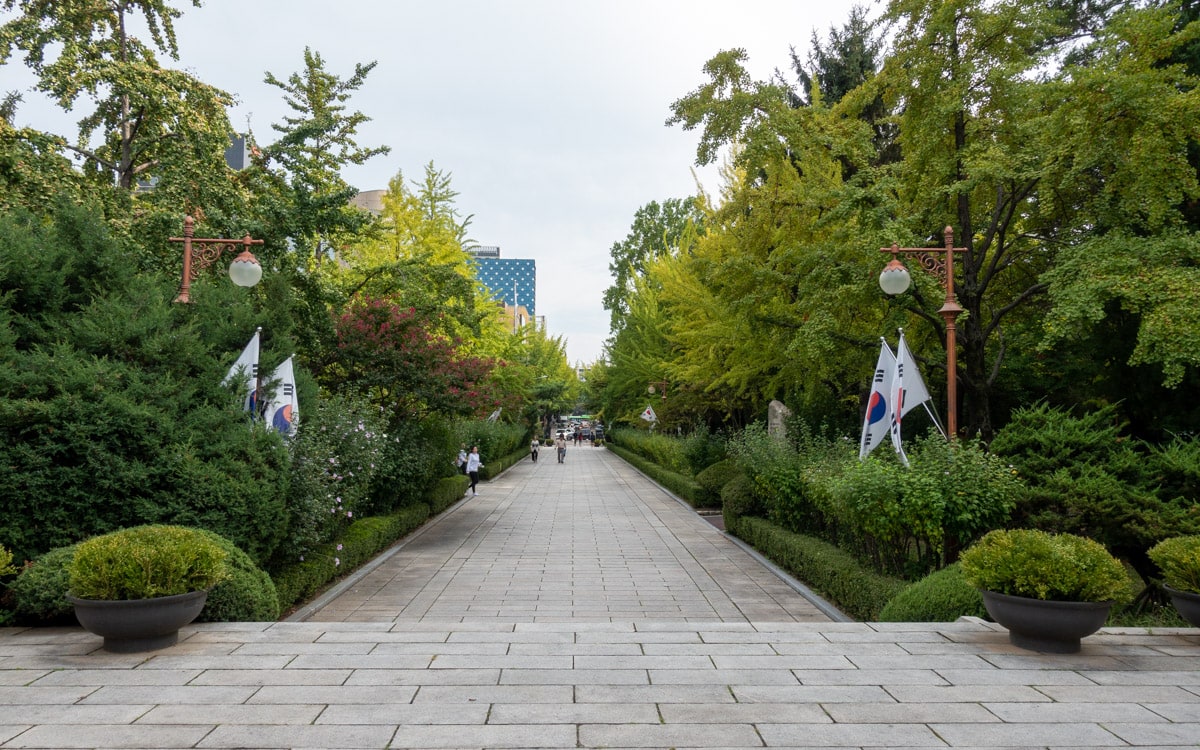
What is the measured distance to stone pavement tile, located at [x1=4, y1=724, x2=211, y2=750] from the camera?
3.80 meters

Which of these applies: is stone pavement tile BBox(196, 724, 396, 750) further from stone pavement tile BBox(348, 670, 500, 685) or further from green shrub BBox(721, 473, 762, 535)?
green shrub BBox(721, 473, 762, 535)

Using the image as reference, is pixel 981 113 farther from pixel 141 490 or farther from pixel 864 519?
pixel 141 490

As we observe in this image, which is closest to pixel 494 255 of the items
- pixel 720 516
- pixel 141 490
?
pixel 720 516

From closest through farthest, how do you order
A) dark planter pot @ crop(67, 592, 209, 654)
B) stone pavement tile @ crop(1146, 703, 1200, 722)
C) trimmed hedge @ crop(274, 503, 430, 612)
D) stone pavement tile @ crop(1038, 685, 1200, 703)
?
stone pavement tile @ crop(1146, 703, 1200, 722)
stone pavement tile @ crop(1038, 685, 1200, 703)
dark planter pot @ crop(67, 592, 209, 654)
trimmed hedge @ crop(274, 503, 430, 612)

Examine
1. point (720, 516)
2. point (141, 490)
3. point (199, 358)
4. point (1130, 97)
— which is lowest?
point (720, 516)

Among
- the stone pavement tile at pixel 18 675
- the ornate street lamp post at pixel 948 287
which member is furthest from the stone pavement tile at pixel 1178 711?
the stone pavement tile at pixel 18 675

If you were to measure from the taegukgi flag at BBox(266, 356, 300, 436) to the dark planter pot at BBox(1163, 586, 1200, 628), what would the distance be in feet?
32.1

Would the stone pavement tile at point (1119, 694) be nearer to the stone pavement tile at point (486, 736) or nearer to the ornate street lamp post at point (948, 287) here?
the stone pavement tile at point (486, 736)

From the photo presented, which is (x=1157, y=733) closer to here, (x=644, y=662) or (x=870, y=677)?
(x=870, y=677)

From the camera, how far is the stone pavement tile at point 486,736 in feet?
12.5

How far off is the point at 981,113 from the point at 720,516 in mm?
10988

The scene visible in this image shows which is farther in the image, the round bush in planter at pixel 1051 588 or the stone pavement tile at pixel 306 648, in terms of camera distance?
the stone pavement tile at pixel 306 648

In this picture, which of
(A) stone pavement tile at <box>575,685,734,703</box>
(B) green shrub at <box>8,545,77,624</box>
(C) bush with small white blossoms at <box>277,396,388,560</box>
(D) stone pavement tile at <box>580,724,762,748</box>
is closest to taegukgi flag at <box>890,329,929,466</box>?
(A) stone pavement tile at <box>575,685,734,703</box>

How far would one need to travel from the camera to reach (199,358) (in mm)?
8617
